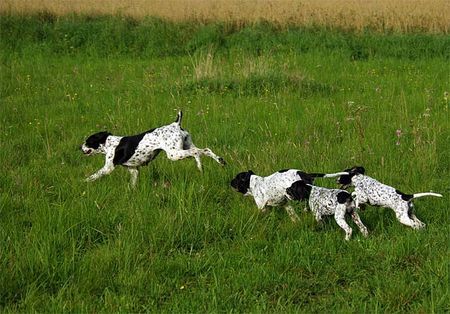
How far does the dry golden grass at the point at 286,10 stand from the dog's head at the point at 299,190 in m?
12.3

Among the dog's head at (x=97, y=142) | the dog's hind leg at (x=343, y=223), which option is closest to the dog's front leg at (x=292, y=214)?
the dog's hind leg at (x=343, y=223)

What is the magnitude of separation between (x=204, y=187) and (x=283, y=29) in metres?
11.5

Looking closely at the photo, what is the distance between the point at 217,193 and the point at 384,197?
1600 mm

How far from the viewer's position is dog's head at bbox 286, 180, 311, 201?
500 centimetres

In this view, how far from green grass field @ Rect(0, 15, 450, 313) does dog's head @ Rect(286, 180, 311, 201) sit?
247mm

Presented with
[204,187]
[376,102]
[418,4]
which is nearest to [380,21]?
[418,4]

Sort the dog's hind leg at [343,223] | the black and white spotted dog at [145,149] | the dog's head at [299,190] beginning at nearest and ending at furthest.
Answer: the dog's hind leg at [343,223]
the dog's head at [299,190]
the black and white spotted dog at [145,149]

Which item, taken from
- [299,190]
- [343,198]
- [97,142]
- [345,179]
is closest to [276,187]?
[299,190]

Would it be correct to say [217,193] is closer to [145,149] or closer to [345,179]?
[145,149]

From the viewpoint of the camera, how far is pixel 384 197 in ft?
16.4

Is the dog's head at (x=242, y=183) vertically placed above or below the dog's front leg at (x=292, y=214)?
above

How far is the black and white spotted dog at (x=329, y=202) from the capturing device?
4770mm

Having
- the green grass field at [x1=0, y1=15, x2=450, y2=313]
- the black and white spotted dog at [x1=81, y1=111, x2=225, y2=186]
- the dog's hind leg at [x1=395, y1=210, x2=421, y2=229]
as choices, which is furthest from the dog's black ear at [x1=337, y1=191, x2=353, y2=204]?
the black and white spotted dog at [x1=81, y1=111, x2=225, y2=186]

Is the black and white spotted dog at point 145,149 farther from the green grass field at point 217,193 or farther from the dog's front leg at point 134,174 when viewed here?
the green grass field at point 217,193
